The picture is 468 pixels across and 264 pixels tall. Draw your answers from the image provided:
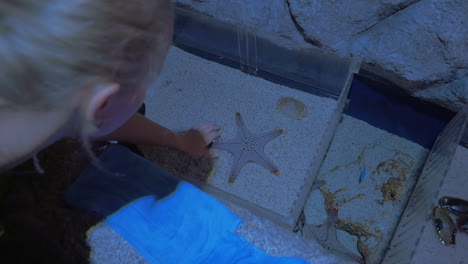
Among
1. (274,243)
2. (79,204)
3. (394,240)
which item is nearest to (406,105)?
(394,240)

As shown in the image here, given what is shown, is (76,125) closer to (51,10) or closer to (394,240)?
(51,10)

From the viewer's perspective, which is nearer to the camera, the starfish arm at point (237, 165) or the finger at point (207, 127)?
the starfish arm at point (237, 165)

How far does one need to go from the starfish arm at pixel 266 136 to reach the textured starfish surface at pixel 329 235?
0.57m

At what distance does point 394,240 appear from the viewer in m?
1.97

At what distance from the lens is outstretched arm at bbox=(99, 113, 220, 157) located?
1.78m

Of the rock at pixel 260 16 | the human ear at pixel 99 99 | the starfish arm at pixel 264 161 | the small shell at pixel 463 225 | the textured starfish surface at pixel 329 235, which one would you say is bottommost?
the textured starfish surface at pixel 329 235

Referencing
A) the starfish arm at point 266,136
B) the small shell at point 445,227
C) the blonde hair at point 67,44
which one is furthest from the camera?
the starfish arm at point 266,136

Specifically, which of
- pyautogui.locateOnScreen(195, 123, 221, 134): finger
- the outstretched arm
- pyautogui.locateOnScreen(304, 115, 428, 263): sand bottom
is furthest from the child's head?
pyautogui.locateOnScreen(304, 115, 428, 263): sand bottom

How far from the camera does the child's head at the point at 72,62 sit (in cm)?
63

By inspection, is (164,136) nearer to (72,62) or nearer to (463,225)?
(72,62)

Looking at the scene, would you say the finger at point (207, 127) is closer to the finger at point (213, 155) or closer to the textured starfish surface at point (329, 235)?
the finger at point (213, 155)

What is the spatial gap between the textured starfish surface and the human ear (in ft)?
4.85

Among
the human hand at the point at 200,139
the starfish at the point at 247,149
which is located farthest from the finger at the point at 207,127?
the starfish at the point at 247,149

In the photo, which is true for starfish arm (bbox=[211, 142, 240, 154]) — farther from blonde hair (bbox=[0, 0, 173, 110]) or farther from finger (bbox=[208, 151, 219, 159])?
blonde hair (bbox=[0, 0, 173, 110])
